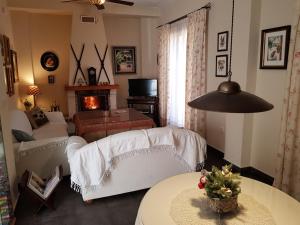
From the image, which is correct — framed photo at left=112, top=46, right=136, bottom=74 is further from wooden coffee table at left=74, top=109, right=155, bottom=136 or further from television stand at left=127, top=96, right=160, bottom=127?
wooden coffee table at left=74, top=109, right=155, bottom=136

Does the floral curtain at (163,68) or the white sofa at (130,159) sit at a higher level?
the floral curtain at (163,68)

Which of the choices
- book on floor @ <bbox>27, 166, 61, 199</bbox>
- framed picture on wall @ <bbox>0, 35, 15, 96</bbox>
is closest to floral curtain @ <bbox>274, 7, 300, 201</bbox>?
book on floor @ <bbox>27, 166, 61, 199</bbox>

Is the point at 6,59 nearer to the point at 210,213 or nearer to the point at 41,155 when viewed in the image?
the point at 41,155

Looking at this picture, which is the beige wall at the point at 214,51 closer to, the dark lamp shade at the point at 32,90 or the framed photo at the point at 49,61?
the framed photo at the point at 49,61

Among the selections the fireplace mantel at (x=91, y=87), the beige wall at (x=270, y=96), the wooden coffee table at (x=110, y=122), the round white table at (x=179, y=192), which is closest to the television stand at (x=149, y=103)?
the fireplace mantel at (x=91, y=87)

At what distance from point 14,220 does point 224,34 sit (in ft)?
11.8

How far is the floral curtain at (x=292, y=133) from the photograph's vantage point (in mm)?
2389

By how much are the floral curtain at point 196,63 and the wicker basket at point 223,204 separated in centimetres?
299

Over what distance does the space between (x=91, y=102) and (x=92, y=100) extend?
58 mm

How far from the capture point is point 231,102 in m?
1.11

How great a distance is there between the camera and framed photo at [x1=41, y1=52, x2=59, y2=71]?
6.23m

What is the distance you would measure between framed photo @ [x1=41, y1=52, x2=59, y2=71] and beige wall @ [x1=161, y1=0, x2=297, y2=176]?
443 cm

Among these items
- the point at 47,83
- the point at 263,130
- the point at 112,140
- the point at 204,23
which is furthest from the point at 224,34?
the point at 47,83

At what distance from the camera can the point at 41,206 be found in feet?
8.25
